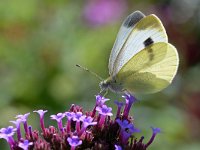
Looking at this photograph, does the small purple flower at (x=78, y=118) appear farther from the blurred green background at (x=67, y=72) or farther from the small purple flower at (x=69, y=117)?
the blurred green background at (x=67, y=72)

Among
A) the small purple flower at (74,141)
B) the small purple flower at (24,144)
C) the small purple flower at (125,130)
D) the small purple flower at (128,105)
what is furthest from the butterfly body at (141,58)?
the small purple flower at (24,144)

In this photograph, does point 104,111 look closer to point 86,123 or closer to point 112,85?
point 86,123

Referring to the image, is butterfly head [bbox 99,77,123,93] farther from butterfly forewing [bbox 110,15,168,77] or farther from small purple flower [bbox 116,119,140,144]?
small purple flower [bbox 116,119,140,144]

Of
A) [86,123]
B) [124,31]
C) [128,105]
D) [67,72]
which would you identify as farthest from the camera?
[67,72]

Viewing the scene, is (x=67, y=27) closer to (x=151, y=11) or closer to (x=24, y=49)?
(x=24, y=49)

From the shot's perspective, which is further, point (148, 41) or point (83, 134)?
point (148, 41)

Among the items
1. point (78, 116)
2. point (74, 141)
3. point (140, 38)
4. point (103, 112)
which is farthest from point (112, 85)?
point (74, 141)
